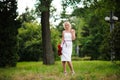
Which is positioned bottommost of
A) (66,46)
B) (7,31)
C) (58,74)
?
(58,74)

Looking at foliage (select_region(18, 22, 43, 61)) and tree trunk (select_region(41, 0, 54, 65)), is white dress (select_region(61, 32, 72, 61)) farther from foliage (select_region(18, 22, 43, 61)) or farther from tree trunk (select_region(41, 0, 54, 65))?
foliage (select_region(18, 22, 43, 61))

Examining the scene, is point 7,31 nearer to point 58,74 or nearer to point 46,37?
point 46,37

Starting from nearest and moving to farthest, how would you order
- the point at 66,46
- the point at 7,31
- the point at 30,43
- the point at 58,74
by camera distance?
1. the point at 58,74
2. the point at 66,46
3. the point at 7,31
4. the point at 30,43

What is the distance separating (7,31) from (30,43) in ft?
49.0

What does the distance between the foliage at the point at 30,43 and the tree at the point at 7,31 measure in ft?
43.9

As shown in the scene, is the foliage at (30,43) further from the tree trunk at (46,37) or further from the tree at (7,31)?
the tree at (7,31)

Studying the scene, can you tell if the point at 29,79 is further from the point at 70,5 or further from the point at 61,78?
the point at 70,5

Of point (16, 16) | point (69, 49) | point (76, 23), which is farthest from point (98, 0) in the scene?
point (76, 23)

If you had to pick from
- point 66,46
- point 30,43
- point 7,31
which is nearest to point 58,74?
point 66,46

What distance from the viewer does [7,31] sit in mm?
20031

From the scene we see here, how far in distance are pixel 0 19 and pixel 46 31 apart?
10.1ft

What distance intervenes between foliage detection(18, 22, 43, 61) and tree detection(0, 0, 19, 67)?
1339cm

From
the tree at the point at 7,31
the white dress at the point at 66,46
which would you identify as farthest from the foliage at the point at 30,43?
the white dress at the point at 66,46

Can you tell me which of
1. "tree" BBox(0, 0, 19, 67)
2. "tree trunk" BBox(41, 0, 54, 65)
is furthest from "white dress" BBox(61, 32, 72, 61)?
"tree trunk" BBox(41, 0, 54, 65)
